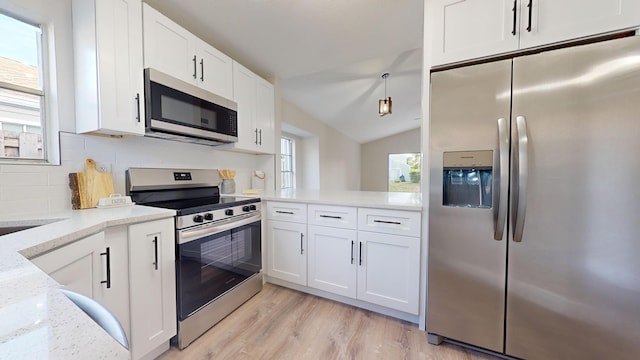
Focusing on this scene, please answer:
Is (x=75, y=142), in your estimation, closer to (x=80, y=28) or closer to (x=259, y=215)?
(x=80, y=28)

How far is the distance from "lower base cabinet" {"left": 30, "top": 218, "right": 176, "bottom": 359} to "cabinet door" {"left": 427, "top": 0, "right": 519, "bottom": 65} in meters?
2.04

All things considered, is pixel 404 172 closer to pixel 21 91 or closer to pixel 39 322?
pixel 21 91

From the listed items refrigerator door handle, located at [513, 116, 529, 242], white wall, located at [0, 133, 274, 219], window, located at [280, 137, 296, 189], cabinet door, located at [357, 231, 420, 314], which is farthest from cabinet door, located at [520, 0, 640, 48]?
window, located at [280, 137, 296, 189]

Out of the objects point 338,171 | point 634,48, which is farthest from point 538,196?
point 338,171

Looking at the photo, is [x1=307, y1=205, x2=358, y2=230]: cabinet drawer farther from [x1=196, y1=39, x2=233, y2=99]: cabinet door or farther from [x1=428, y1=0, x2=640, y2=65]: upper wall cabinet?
[x1=196, y1=39, x2=233, y2=99]: cabinet door

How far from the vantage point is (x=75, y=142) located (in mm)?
1529

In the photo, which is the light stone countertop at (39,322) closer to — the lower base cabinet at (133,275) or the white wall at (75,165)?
the lower base cabinet at (133,275)

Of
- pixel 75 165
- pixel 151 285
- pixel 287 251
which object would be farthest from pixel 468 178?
pixel 75 165

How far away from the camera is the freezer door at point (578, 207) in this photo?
1.14m

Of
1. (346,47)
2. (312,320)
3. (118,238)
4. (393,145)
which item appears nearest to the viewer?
(118,238)

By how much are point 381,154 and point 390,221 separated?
799 centimetres

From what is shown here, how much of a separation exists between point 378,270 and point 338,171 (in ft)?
17.1

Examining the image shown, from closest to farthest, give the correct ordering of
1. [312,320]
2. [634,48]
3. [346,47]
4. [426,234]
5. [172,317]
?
[634,48], [172,317], [426,234], [312,320], [346,47]

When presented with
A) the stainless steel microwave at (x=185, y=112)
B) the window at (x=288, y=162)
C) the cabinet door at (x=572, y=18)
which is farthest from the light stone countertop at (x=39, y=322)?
the window at (x=288, y=162)
